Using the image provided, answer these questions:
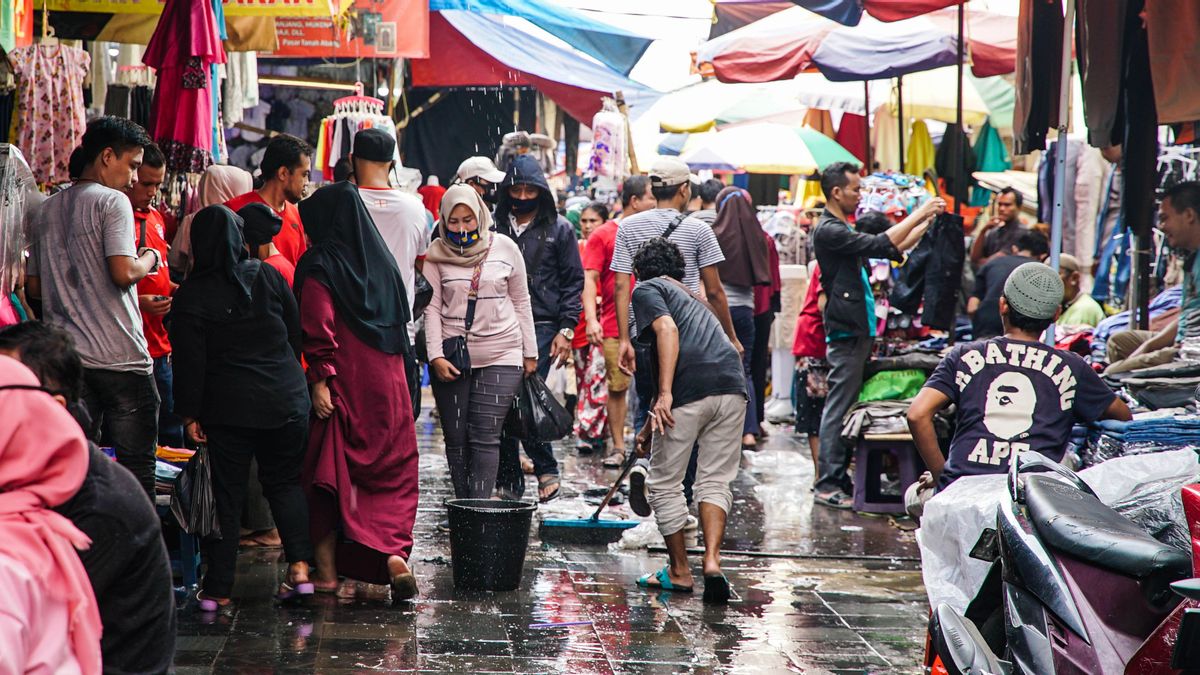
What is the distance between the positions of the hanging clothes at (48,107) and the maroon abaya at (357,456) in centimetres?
182

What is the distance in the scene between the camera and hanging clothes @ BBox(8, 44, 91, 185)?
24.3 feet

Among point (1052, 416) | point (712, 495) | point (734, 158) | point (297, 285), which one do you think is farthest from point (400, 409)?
point (734, 158)

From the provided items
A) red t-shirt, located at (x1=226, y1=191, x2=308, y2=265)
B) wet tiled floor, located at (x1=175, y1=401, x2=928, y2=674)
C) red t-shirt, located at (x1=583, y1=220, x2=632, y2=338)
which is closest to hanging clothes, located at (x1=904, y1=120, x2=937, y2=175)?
red t-shirt, located at (x1=583, y1=220, x2=632, y2=338)

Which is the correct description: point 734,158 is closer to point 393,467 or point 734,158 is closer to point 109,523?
point 393,467

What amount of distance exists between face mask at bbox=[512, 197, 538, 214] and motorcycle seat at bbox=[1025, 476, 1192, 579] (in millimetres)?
5691

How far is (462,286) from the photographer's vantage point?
26.3ft

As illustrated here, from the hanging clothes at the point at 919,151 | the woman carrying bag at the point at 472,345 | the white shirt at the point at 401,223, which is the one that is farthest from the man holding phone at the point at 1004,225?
the white shirt at the point at 401,223

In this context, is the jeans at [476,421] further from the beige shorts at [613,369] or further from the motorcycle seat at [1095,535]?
the motorcycle seat at [1095,535]

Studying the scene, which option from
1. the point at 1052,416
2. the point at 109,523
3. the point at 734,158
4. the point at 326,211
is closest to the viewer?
the point at 109,523

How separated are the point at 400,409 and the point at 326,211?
40.9 inches

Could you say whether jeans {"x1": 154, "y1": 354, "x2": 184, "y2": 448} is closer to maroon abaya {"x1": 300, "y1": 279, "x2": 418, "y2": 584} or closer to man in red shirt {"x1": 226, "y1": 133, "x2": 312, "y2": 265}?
man in red shirt {"x1": 226, "y1": 133, "x2": 312, "y2": 265}

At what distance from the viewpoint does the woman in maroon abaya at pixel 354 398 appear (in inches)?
267

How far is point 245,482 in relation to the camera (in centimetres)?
669

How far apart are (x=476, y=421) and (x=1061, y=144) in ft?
11.6
